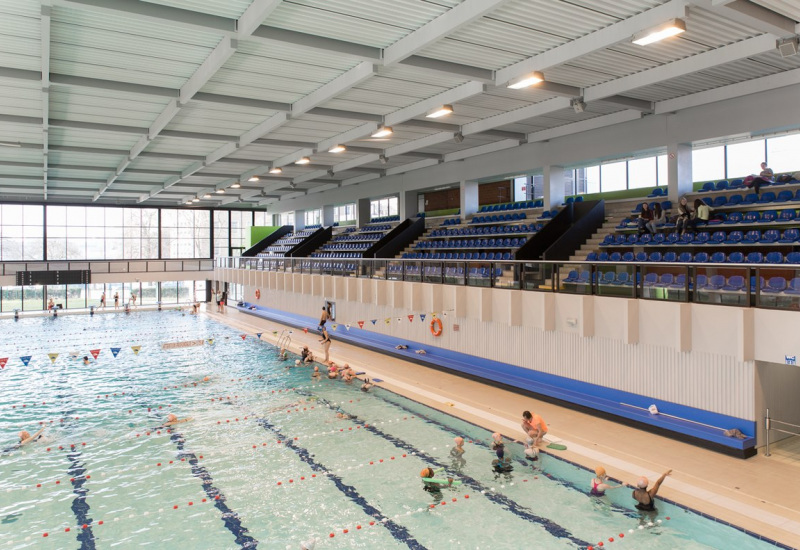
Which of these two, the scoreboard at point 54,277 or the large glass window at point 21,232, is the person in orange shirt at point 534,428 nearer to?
the scoreboard at point 54,277

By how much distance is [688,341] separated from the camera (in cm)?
906

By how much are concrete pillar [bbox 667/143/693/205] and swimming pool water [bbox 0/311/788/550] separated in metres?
8.57

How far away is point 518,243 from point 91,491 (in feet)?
41.3

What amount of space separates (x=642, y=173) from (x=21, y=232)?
1320 inches

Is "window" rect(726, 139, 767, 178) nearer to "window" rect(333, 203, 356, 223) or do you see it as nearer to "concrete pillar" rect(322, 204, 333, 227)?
"concrete pillar" rect(322, 204, 333, 227)

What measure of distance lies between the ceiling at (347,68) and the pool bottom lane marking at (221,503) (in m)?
6.68

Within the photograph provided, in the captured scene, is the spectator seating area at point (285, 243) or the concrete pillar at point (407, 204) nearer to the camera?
the concrete pillar at point (407, 204)

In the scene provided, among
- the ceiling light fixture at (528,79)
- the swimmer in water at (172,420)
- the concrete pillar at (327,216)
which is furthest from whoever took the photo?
the concrete pillar at (327,216)

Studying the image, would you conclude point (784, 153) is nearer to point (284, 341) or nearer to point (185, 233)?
point (284, 341)

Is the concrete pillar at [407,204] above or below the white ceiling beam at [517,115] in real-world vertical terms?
below

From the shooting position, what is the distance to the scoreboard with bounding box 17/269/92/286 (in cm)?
2938

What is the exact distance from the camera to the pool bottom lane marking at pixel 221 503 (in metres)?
6.12

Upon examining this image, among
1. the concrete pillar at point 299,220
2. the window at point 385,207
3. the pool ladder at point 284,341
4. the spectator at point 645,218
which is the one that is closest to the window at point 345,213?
the window at point 385,207

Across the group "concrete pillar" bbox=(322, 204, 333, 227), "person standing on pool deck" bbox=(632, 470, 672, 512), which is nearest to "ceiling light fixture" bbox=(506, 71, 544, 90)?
"person standing on pool deck" bbox=(632, 470, 672, 512)
